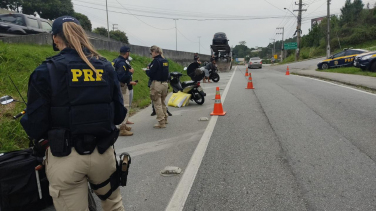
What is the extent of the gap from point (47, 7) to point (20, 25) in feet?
134

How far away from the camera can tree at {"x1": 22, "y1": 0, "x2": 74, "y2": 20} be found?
4822cm

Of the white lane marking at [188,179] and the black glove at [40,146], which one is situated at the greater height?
the black glove at [40,146]

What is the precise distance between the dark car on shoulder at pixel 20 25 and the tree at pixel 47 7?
130 ft

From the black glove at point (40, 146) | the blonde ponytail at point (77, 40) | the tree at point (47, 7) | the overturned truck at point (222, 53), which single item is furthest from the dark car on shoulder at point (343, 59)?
the tree at point (47, 7)

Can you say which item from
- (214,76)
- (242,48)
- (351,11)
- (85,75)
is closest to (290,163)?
(85,75)

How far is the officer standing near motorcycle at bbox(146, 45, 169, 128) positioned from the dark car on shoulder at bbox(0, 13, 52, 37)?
8.30 m

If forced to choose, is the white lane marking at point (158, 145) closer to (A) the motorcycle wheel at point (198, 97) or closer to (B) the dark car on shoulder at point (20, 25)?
(A) the motorcycle wheel at point (198, 97)

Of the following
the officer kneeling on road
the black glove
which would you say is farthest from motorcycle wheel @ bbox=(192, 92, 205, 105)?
the officer kneeling on road

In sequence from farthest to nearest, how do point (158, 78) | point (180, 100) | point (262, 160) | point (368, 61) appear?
point (368, 61)
point (180, 100)
point (158, 78)
point (262, 160)

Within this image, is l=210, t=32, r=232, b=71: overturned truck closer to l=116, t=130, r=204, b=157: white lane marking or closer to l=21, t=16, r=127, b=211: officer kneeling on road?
l=116, t=130, r=204, b=157: white lane marking

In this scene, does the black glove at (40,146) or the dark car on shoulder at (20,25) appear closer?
the black glove at (40,146)

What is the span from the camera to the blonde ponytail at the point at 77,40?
79.8 inches

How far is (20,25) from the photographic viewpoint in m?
13.1

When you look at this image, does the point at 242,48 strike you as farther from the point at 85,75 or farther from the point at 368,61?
the point at 85,75
